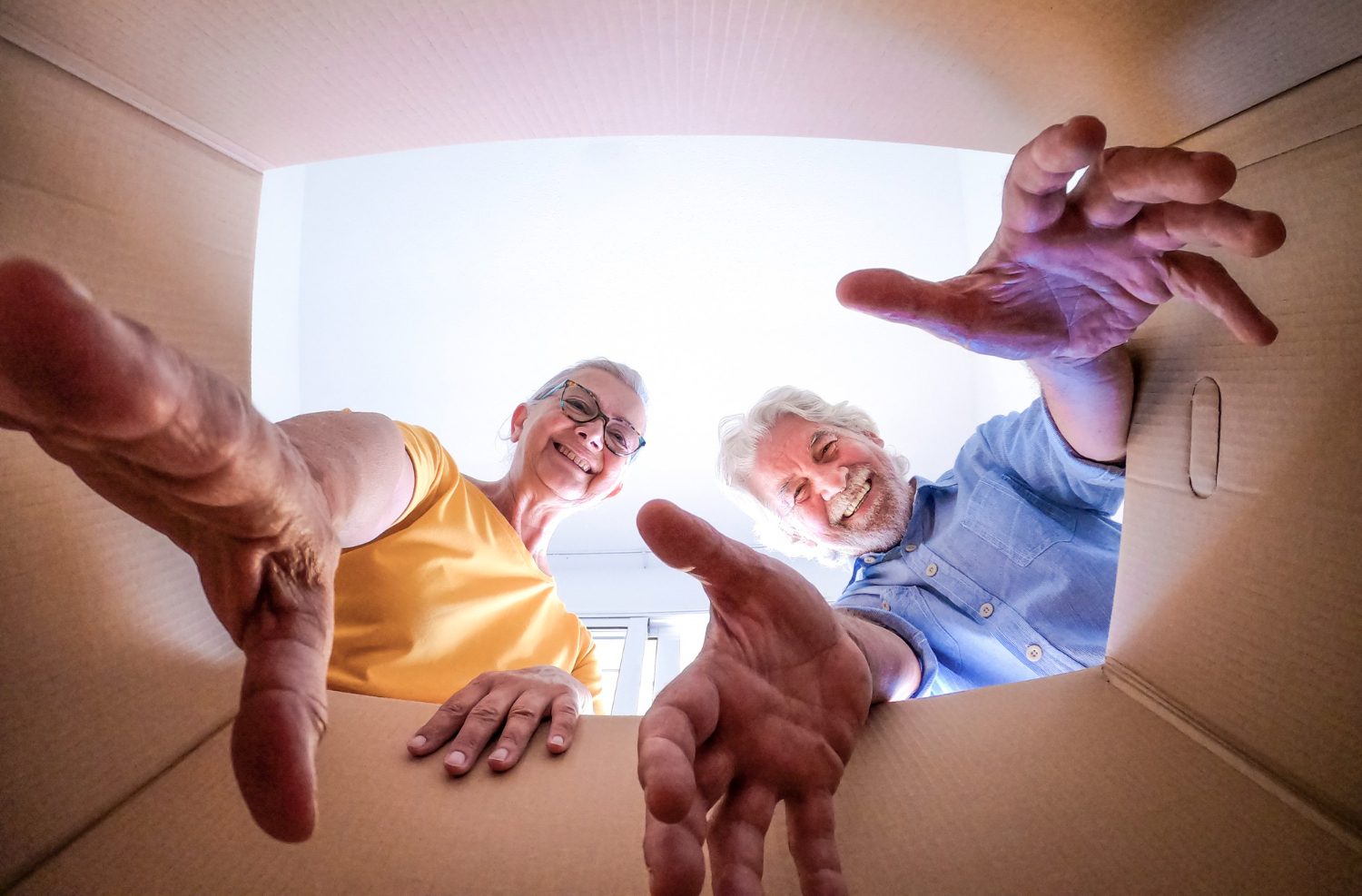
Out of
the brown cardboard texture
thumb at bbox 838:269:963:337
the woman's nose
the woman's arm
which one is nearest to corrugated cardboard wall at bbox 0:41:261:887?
the brown cardboard texture

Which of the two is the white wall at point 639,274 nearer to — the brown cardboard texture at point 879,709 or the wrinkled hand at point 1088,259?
the brown cardboard texture at point 879,709

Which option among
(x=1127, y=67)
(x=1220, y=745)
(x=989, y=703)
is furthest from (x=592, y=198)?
(x=1220, y=745)

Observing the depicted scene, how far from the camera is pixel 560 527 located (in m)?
2.50

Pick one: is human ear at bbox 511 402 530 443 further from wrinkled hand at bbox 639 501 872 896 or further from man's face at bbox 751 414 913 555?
wrinkled hand at bbox 639 501 872 896

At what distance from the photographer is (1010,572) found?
1.03 meters

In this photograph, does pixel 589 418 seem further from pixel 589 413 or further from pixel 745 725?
pixel 745 725

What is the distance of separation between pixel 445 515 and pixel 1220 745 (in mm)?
906

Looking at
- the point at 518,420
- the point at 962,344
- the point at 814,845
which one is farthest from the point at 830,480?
the point at 814,845

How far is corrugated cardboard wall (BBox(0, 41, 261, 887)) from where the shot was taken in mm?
401

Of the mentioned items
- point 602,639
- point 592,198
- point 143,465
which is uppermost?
point 592,198

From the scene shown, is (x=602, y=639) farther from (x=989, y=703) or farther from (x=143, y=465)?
(x=143, y=465)

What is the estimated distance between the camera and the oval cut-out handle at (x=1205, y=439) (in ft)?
1.64

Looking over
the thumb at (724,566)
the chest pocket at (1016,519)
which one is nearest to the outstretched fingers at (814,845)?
the thumb at (724,566)

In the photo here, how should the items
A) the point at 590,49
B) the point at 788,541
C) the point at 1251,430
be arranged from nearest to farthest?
1. the point at 1251,430
2. the point at 590,49
3. the point at 788,541
